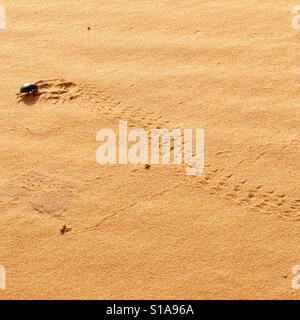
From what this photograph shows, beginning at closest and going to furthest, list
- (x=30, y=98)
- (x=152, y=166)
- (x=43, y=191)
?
(x=43, y=191)
(x=152, y=166)
(x=30, y=98)

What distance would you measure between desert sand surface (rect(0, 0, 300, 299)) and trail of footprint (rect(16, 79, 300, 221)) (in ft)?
0.03

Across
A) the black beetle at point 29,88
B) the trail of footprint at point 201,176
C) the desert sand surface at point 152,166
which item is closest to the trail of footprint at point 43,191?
the desert sand surface at point 152,166

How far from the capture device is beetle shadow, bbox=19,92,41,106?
4.06 meters

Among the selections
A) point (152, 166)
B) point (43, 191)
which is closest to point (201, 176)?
point (152, 166)

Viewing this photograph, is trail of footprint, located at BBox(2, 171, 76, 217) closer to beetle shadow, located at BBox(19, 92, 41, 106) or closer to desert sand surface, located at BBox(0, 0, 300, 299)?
desert sand surface, located at BBox(0, 0, 300, 299)

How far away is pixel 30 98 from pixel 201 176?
158 centimetres

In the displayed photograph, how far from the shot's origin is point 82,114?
392cm

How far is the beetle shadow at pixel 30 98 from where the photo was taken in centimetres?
406

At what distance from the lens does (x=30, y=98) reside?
162 inches

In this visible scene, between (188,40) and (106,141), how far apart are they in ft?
4.66

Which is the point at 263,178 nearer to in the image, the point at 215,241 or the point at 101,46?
the point at 215,241

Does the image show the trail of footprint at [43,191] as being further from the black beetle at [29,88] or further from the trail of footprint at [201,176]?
the black beetle at [29,88]

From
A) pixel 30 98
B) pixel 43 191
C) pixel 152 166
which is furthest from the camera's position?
pixel 30 98

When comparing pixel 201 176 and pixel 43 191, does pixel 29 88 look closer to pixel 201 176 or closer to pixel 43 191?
pixel 43 191
